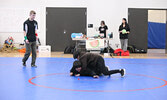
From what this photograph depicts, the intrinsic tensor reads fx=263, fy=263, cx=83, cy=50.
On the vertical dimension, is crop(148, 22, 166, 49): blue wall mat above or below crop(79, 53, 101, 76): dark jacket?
above

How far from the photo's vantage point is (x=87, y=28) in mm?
13828

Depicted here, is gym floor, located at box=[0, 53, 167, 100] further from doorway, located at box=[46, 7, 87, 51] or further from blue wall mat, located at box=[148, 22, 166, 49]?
blue wall mat, located at box=[148, 22, 166, 49]

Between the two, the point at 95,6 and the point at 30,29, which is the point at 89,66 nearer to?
the point at 30,29

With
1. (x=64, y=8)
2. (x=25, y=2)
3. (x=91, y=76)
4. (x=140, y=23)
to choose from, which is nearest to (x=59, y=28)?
(x=64, y=8)

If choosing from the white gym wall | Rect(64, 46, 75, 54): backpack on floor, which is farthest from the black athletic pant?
the white gym wall

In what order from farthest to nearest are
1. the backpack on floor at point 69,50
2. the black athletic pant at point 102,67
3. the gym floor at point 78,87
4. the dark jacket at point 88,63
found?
the backpack on floor at point 69,50 < the black athletic pant at point 102,67 < the dark jacket at point 88,63 < the gym floor at point 78,87

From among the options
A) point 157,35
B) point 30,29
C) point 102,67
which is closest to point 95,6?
point 157,35

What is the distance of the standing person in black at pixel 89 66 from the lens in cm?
555

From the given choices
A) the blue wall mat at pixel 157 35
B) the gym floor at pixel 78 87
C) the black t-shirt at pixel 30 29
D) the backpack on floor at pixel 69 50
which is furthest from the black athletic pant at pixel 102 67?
the blue wall mat at pixel 157 35

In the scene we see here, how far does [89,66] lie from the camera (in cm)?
584

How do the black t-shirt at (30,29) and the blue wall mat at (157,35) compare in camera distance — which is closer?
the black t-shirt at (30,29)

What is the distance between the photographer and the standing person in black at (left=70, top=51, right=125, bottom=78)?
555cm

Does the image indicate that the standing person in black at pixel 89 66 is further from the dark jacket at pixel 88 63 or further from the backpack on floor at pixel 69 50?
the backpack on floor at pixel 69 50

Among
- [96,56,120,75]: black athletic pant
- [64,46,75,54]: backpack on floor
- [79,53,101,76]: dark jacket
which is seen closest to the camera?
[79,53,101,76]: dark jacket
